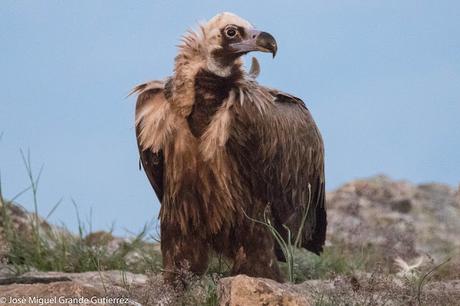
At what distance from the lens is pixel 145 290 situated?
6906 millimetres

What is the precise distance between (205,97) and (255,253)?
3.54ft

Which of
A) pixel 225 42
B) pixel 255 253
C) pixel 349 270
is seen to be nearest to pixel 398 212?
pixel 349 270

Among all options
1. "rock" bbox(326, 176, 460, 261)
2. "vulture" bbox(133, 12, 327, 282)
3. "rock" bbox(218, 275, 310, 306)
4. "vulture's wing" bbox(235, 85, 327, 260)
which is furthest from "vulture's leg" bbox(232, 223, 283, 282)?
"rock" bbox(326, 176, 460, 261)

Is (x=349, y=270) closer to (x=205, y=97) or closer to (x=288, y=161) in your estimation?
(x=288, y=161)

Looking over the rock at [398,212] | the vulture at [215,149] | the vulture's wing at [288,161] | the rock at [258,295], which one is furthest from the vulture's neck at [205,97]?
the rock at [398,212]

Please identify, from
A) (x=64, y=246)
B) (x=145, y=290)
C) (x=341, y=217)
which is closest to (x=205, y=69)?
(x=145, y=290)

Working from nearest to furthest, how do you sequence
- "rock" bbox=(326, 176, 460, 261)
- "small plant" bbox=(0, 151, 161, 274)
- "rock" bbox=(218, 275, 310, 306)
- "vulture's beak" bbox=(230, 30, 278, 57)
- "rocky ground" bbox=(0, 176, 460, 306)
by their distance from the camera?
"rock" bbox=(218, 275, 310, 306) < "rocky ground" bbox=(0, 176, 460, 306) < "vulture's beak" bbox=(230, 30, 278, 57) < "small plant" bbox=(0, 151, 161, 274) < "rock" bbox=(326, 176, 460, 261)

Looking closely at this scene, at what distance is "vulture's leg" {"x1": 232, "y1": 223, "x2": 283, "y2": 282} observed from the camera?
817cm

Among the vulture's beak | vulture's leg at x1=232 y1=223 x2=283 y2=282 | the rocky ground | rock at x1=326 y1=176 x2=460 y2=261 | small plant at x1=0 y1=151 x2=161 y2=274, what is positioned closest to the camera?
the rocky ground

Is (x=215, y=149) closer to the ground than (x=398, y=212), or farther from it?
farther from it

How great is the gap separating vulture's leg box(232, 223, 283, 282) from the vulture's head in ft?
3.48

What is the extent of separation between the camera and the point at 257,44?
805cm

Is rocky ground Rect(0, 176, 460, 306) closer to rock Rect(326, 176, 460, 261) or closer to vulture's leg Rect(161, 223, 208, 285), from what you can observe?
rock Rect(326, 176, 460, 261)

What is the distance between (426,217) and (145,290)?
30.3 ft
